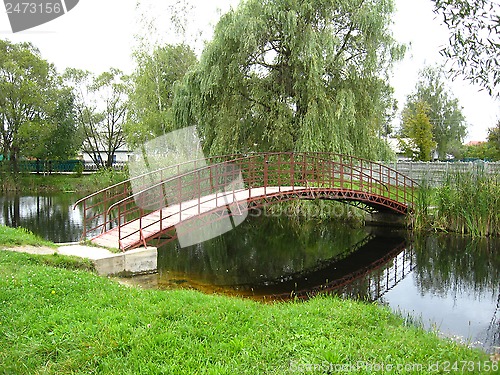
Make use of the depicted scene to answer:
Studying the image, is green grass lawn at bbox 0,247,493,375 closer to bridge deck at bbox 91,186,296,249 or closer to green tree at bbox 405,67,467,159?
bridge deck at bbox 91,186,296,249

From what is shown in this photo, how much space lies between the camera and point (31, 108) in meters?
31.4

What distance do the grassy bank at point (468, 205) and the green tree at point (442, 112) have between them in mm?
28541

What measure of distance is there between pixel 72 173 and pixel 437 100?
1342 inches

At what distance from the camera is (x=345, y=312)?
5.83m

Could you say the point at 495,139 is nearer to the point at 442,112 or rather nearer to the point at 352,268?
the point at 442,112

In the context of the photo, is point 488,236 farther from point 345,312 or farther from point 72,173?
point 72,173

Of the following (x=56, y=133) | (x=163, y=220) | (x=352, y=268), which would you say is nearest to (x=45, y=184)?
(x=56, y=133)

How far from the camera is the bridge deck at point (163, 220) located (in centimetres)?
989

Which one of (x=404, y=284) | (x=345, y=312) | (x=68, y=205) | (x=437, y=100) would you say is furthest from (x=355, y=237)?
(x=437, y=100)
